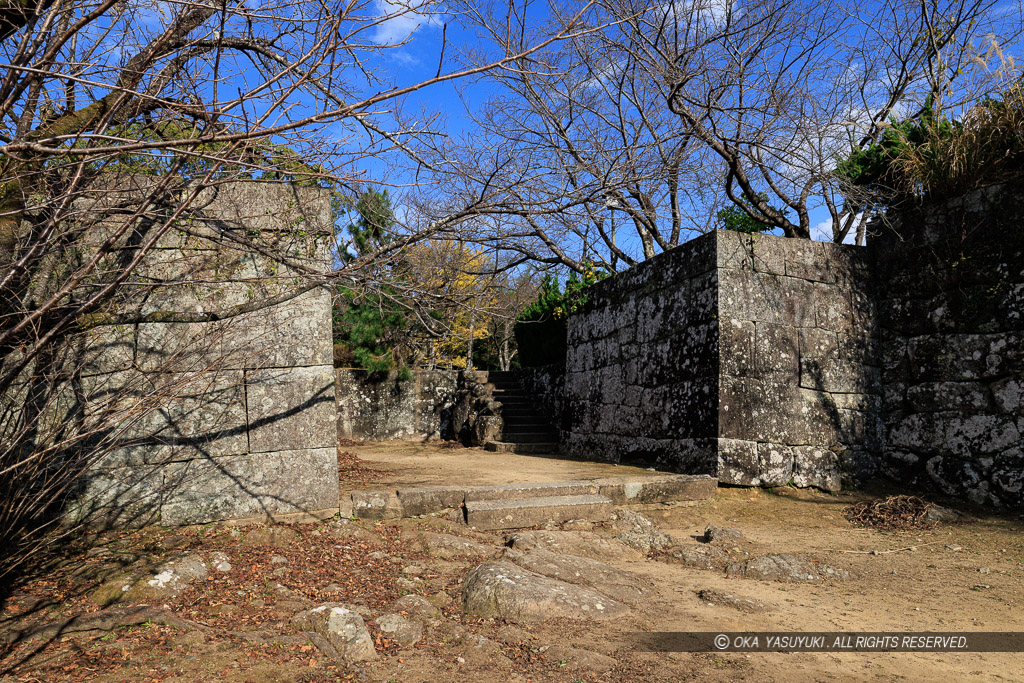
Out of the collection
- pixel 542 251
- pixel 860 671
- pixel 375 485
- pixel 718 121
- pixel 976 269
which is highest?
pixel 718 121

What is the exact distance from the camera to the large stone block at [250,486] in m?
4.11

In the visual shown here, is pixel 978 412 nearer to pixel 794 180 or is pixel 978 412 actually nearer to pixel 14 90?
pixel 794 180

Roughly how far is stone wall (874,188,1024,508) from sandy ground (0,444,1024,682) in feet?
2.30

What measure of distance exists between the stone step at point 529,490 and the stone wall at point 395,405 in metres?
5.00

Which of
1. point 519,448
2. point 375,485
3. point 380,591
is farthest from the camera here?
point 519,448

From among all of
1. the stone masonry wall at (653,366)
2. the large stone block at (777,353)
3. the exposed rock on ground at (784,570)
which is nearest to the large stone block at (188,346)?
→ the exposed rock on ground at (784,570)

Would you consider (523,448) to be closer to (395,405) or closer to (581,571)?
(395,405)

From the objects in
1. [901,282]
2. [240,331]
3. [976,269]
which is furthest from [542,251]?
[240,331]

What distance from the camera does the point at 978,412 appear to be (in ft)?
18.5

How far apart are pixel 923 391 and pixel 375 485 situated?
544 centimetres

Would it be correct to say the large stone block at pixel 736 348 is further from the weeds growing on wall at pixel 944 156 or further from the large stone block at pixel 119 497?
the large stone block at pixel 119 497

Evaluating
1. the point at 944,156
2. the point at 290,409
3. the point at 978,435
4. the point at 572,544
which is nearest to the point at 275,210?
the point at 290,409

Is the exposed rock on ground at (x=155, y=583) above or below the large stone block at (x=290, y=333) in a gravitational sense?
below

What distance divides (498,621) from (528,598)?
0.20m
